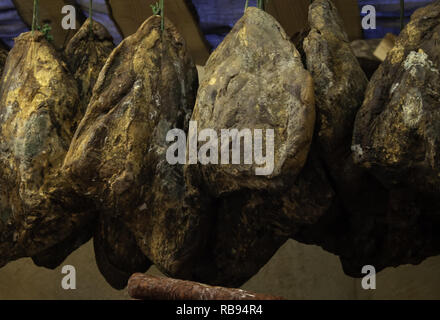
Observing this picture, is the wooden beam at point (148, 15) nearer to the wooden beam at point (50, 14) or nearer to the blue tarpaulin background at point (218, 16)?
the blue tarpaulin background at point (218, 16)

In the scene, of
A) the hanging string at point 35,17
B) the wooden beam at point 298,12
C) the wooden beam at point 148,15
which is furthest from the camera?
the wooden beam at point 148,15

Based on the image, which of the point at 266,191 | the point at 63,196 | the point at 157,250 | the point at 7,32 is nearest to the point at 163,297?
the point at 266,191

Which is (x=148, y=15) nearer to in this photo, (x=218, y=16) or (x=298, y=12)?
(x=218, y=16)

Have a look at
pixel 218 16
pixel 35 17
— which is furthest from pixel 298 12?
pixel 35 17

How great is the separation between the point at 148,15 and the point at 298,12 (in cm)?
61

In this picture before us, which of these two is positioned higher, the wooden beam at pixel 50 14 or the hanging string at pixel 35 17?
the wooden beam at pixel 50 14

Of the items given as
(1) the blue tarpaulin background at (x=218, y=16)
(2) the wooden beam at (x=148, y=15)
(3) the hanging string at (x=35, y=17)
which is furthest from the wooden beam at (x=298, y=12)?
(3) the hanging string at (x=35, y=17)

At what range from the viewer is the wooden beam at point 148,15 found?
2.71 meters

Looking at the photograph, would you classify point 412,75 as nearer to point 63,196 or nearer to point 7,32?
point 63,196

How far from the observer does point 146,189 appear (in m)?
2.00

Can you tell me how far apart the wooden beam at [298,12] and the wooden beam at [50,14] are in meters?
0.86

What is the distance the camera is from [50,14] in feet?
9.29

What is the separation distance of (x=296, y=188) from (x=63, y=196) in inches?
28.5

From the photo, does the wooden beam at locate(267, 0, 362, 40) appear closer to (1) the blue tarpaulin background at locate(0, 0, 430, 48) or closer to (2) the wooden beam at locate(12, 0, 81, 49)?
(1) the blue tarpaulin background at locate(0, 0, 430, 48)
